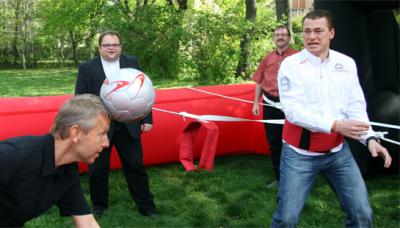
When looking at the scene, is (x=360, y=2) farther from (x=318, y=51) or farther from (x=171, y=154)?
(x=171, y=154)

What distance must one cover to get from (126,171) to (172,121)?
1770 mm

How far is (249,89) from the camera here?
282 inches

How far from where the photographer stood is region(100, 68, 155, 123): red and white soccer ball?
3.64 metres

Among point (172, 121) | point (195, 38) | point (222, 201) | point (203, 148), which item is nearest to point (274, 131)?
point (222, 201)

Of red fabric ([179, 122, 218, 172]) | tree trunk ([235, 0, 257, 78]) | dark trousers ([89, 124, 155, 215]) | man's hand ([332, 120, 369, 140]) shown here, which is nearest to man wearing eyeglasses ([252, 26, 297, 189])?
red fabric ([179, 122, 218, 172])

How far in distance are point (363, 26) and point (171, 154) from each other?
2845mm

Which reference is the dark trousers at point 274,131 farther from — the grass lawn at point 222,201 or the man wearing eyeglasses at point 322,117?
the man wearing eyeglasses at point 322,117

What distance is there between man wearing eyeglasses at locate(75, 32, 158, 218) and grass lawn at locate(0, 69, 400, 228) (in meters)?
0.20

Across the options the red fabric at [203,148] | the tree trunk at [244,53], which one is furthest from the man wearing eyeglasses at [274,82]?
the tree trunk at [244,53]

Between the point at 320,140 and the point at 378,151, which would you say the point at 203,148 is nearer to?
the point at 320,140

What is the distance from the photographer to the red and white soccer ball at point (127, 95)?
3.64 metres

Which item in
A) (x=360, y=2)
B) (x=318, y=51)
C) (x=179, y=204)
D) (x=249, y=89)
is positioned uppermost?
(x=360, y=2)

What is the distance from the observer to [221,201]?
5.38 m

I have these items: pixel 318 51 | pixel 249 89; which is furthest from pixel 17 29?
pixel 318 51
